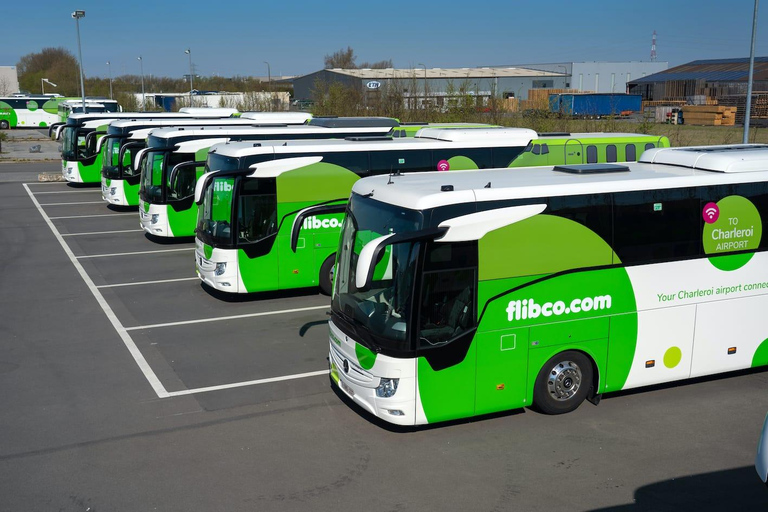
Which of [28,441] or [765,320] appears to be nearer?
[28,441]

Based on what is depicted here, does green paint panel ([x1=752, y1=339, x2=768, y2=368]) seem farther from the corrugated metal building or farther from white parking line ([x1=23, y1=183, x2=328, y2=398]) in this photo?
the corrugated metal building

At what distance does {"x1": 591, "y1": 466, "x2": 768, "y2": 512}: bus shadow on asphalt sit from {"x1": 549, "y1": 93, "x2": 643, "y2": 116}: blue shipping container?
49.1 metres

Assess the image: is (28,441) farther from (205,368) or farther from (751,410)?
(751,410)

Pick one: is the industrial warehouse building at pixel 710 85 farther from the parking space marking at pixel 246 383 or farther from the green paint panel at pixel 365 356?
the green paint panel at pixel 365 356

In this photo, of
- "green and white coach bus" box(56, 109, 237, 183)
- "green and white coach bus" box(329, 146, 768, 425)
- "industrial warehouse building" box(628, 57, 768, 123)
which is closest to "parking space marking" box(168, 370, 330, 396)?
"green and white coach bus" box(329, 146, 768, 425)

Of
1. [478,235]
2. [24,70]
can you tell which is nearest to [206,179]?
[478,235]

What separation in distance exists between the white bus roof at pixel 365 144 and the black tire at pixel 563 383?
7265mm

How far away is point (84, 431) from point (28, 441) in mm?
569

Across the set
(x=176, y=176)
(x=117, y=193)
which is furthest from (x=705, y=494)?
(x=117, y=193)

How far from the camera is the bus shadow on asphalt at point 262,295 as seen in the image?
47.0 feet

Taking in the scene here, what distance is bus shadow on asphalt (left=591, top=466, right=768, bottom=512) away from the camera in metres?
6.78

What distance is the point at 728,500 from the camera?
22.6 ft

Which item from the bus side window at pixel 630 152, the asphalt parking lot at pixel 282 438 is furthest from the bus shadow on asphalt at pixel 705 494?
the bus side window at pixel 630 152

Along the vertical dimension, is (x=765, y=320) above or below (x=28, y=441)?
above
